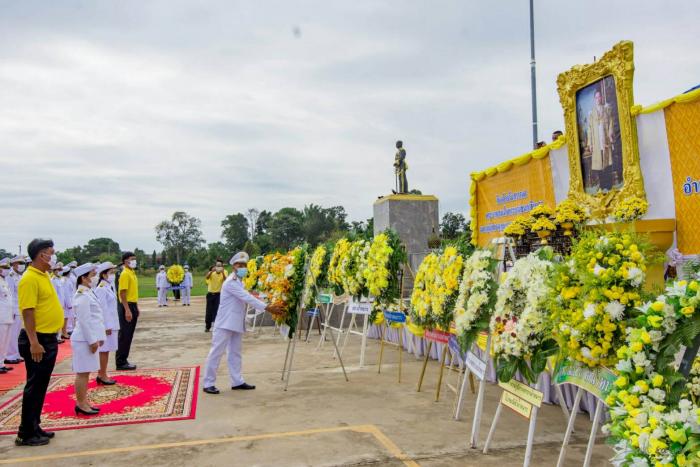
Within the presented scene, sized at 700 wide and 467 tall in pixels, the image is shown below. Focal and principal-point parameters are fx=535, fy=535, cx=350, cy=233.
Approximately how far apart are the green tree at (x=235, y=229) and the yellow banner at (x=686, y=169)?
75.3 meters

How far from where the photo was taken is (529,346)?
402cm

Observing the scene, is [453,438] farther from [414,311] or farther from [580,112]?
[580,112]

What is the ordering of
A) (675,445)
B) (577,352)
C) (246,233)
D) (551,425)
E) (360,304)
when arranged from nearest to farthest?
(675,445)
(577,352)
(551,425)
(360,304)
(246,233)

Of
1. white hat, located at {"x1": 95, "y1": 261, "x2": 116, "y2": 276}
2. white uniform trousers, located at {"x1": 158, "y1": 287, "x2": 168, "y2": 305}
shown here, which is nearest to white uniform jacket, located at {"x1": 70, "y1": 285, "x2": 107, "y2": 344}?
white hat, located at {"x1": 95, "y1": 261, "x2": 116, "y2": 276}

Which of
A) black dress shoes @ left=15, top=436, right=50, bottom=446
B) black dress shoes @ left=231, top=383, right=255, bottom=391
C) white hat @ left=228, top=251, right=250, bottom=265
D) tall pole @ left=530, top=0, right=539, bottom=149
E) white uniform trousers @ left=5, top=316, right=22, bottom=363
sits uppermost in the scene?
tall pole @ left=530, top=0, right=539, bottom=149

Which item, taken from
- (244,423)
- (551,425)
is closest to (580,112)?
(551,425)

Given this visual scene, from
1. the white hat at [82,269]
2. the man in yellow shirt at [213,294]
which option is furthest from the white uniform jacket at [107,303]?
the man in yellow shirt at [213,294]

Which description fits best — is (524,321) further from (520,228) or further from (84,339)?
(520,228)

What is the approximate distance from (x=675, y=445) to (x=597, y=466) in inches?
97.2

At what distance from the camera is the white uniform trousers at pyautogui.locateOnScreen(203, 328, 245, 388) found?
7070mm

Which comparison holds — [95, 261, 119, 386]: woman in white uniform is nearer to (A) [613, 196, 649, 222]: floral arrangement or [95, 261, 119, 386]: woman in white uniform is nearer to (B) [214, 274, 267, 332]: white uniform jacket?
(B) [214, 274, 267, 332]: white uniform jacket

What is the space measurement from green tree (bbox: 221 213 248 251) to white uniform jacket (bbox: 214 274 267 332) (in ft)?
244

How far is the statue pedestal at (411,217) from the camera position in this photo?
13.9 m

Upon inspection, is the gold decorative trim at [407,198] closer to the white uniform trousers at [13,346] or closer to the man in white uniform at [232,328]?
the man in white uniform at [232,328]
